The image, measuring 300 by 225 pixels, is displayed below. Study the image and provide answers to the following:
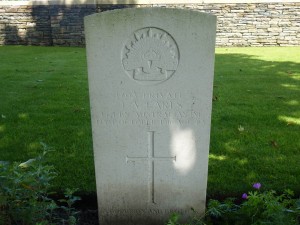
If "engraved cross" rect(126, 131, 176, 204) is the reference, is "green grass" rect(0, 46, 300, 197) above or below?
below

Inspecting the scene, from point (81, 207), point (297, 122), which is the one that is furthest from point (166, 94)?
point (297, 122)

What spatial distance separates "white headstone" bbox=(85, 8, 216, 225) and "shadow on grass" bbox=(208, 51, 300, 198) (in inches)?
25.6

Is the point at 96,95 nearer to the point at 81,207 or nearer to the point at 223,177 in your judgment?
the point at 81,207

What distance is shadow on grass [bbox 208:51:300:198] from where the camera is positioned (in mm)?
3131

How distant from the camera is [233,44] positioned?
39.4 ft

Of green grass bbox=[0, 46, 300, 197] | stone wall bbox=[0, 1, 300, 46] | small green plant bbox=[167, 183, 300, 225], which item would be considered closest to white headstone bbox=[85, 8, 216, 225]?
small green plant bbox=[167, 183, 300, 225]

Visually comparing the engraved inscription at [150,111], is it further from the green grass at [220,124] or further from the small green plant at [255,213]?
the green grass at [220,124]

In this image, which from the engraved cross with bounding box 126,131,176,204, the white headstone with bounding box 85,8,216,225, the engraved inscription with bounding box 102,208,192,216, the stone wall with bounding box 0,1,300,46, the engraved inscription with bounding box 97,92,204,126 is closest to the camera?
the white headstone with bounding box 85,8,216,225

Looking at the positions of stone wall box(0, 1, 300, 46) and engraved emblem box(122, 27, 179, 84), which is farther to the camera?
stone wall box(0, 1, 300, 46)

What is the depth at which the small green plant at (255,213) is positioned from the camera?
7.19ft

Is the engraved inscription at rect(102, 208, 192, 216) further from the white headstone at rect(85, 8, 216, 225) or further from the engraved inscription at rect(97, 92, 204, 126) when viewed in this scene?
the engraved inscription at rect(97, 92, 204, 126)

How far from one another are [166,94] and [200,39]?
17.0 inches

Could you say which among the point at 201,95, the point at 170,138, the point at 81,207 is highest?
the point at 201,95

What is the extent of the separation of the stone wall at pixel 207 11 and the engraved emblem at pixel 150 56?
10166 millimetres
